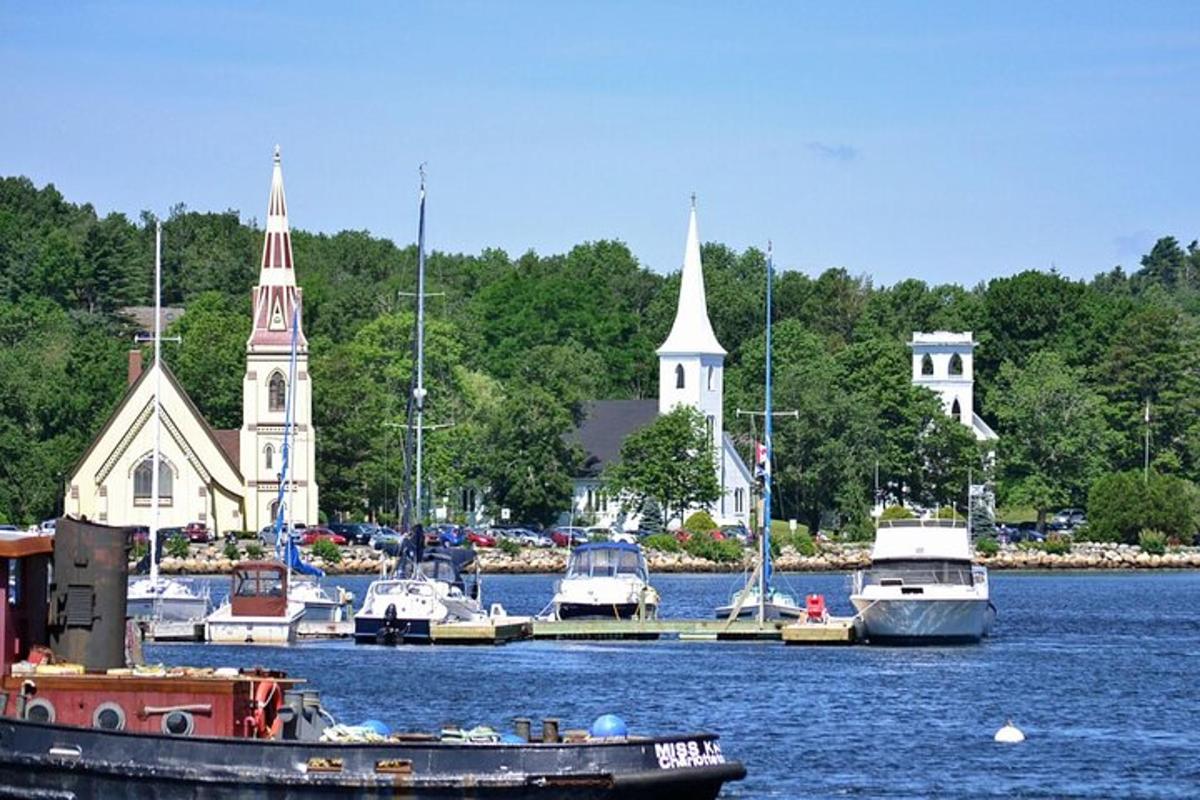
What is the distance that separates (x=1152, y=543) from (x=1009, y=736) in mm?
88977

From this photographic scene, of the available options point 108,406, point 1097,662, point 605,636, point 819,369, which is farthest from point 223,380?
point 1097,662

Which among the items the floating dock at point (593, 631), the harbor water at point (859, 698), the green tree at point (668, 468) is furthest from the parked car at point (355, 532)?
the floating dock at point (593, 631)

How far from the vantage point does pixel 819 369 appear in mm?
149625

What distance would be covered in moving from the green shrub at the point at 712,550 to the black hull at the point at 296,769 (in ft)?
308

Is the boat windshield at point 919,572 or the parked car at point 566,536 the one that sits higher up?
the parked car at point 566,536

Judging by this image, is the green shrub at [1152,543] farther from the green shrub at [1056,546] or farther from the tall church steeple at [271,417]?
the tall church steeple at [271,417]

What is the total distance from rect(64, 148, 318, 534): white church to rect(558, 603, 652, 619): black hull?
46.6 metres

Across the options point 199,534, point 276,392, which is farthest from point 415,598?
point 276,392

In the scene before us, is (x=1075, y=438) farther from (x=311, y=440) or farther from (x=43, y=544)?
(x=43, y=544)

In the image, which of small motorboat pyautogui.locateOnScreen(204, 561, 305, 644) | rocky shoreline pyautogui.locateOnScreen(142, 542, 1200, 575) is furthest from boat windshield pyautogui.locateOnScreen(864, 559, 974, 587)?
rocky shoreline pyautogui.locateOnScreen(142, 542, 1200, 575)

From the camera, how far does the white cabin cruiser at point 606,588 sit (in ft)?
259

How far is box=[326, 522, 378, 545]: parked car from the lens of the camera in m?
123

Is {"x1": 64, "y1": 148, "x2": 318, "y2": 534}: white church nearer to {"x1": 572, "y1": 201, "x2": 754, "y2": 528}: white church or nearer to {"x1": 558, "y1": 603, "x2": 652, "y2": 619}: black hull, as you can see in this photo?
{"x1": 572, "y1": 201, "x2": 754, "y2": 528}: white church

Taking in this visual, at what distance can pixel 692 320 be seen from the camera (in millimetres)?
146750
